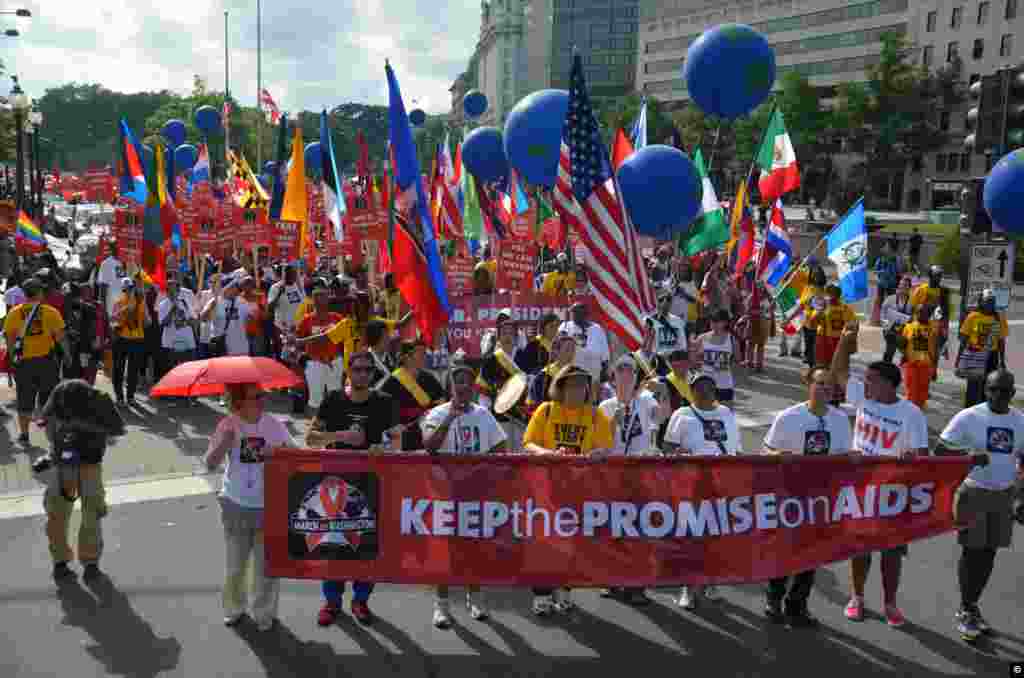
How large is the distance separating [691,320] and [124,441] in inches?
328

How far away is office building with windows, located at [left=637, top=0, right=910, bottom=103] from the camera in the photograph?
78500 mm

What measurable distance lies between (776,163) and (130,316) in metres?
10.1

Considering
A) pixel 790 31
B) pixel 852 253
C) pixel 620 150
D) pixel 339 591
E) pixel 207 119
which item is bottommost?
pixel 339 591

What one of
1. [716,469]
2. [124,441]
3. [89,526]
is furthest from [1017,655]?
[124,441]

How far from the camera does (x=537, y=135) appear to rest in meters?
15.1

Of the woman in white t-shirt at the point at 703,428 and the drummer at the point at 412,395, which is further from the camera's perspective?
the drummer at the point at 412,395

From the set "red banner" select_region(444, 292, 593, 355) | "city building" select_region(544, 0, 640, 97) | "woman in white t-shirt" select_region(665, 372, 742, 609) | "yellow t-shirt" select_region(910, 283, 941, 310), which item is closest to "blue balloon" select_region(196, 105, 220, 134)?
"yellow t-shirt" select_region(910, 283, 941, 310)

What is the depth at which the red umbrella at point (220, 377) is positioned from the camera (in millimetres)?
5594

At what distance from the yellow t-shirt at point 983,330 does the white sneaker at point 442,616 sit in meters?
8.47

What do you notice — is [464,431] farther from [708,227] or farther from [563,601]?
[708,227]

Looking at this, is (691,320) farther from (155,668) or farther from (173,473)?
(155,668)

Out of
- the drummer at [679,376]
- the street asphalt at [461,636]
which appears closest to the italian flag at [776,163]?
the drummer at [679,376]

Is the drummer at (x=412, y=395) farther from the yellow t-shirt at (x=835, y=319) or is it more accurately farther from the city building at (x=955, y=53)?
the city building at (x=955, y=53)

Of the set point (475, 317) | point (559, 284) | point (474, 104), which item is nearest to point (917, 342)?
point (559, 284)
